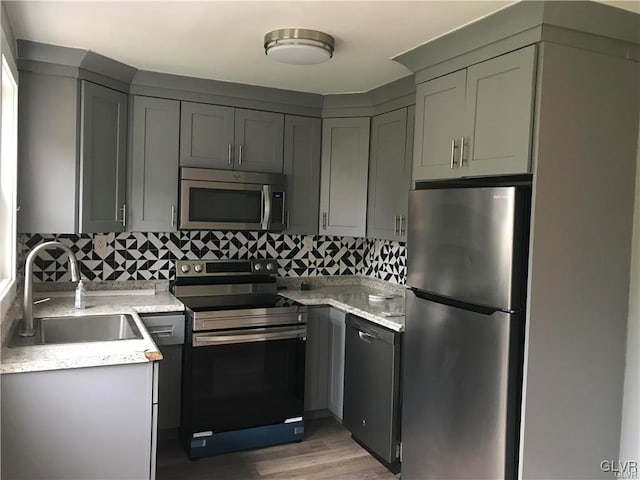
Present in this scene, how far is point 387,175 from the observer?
3404 mm

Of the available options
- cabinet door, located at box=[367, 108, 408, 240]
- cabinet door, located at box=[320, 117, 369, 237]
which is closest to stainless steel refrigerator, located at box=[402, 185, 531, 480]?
cabinet door, located at box=[367, 108, 408, 240]

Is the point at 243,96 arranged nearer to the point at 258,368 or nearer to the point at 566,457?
the point at 258,368

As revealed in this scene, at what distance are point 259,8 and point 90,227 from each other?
1600mm

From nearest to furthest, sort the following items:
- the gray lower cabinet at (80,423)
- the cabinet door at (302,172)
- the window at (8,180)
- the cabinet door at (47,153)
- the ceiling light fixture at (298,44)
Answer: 1. the gray lower cabinet at (80,423)
2. the ceiling light fixture at (298,44)
3. the window at (8,180)
4. the cabinet door at (47,153)
5. the cabinet door at (302,172)

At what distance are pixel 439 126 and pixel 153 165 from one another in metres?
1.77

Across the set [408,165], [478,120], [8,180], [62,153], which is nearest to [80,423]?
[8,180]

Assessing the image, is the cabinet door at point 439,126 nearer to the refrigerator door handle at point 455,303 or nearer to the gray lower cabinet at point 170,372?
the refrigerator door handle at point 455,303

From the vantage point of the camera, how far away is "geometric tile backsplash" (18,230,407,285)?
327cm

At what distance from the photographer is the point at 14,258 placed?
8.56 feet

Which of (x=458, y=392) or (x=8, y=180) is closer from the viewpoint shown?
(x=458, y=392)

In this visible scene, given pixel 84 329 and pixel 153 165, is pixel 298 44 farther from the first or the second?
pixel 84 329

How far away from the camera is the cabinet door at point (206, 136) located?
333 cm

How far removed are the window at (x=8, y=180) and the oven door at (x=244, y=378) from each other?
1022 millimetres

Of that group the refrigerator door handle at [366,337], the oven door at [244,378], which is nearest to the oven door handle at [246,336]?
the oven door at [244,378]
